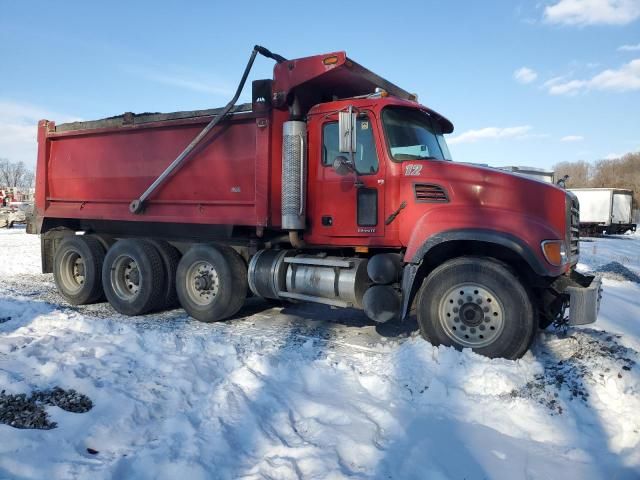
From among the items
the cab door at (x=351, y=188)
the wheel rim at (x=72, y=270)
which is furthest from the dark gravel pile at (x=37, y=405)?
the wheel rim at (x=72, y=270)

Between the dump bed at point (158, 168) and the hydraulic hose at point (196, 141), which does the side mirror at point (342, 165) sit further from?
the hydraulic hose at point (196, 141)

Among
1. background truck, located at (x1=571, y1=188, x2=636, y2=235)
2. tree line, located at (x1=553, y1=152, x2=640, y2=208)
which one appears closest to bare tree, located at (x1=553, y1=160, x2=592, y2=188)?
tree line, located at (x1=553, y1=152, x2=640, y2=208)

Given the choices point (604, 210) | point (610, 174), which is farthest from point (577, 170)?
point (604, 210)

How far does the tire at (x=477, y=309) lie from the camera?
4.65 meters

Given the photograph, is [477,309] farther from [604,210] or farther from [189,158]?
[604,210]

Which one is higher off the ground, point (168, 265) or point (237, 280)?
point (168, 265)

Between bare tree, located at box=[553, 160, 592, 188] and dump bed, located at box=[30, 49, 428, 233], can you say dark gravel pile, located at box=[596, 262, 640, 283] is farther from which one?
bare tree, located at box=[553, 160, 592, 188]

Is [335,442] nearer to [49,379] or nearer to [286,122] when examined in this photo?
[49,379]

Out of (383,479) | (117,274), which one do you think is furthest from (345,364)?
(117,274)

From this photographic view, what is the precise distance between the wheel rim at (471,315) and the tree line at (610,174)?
2847 inches

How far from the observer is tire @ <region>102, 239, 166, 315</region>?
276 inches

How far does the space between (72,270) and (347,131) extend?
18.6ft

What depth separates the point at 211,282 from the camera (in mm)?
6793

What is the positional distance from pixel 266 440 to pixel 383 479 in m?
0.85
